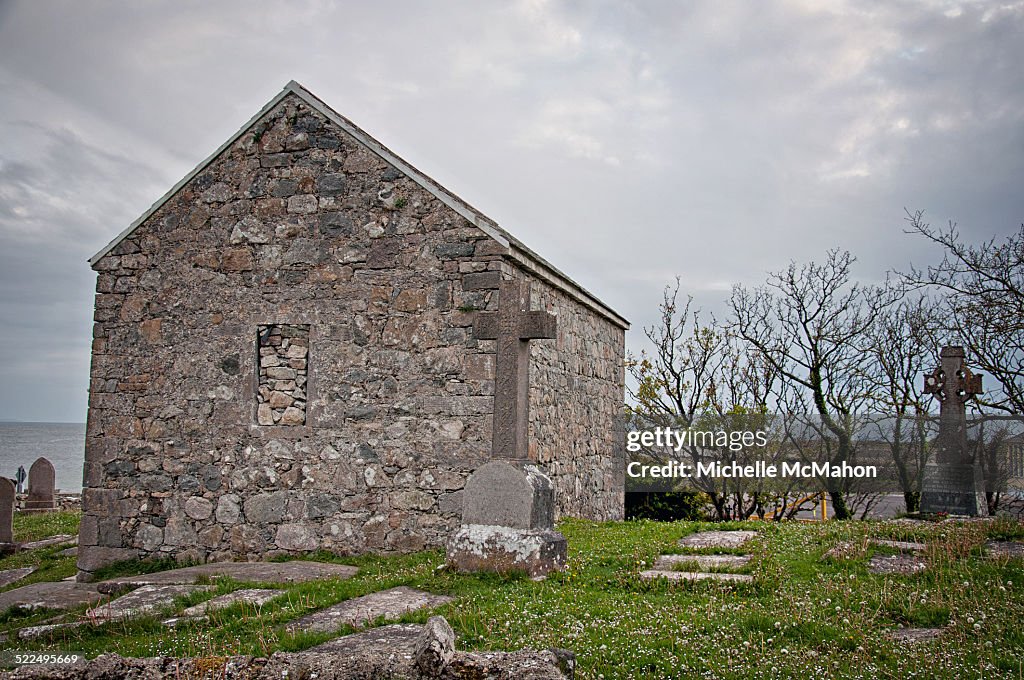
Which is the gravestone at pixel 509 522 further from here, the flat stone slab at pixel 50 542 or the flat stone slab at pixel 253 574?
the flat stone slab at pixel 50 542

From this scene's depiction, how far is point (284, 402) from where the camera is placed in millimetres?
10117

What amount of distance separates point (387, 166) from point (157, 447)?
4684 mm

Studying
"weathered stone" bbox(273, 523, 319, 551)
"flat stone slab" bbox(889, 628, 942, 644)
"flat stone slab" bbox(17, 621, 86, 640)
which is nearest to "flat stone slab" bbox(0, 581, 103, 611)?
"flat stone slab" bbox(17, 621, 86, 640)

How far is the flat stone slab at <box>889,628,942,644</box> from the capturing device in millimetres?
5363

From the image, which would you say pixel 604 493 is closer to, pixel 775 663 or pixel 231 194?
pixel 231 194

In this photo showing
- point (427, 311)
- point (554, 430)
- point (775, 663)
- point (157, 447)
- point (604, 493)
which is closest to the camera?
point (775, 663)

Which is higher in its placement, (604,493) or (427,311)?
(427,311)

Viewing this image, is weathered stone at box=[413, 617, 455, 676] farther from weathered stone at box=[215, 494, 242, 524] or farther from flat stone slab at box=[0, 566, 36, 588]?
flat stone slab at box=[0, 566, 36, 588]

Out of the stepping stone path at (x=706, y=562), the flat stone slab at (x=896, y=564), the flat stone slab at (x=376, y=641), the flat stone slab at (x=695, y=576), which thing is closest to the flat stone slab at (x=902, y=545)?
the flat stone slab at (x=896, y=564)

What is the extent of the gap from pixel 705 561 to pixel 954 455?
27.9ft

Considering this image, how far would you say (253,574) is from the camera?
27.5 ft

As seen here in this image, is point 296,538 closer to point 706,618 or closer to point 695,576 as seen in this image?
point 695,576

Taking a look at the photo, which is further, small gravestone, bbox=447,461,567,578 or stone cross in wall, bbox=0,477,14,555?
stone cross in wall, bbox=0,477,14,555

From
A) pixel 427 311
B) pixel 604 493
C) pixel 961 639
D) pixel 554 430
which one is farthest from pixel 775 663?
pixel 604 493
